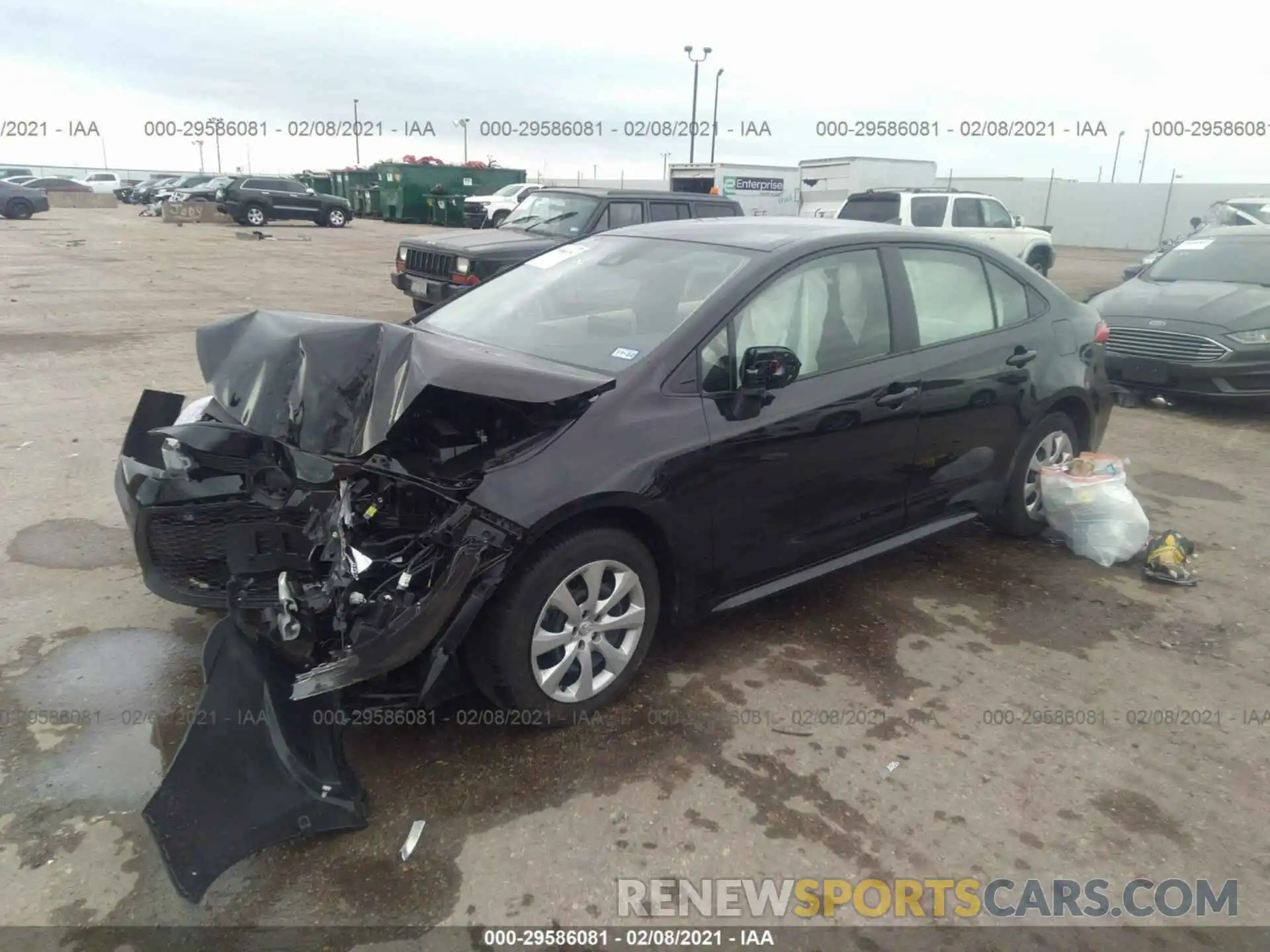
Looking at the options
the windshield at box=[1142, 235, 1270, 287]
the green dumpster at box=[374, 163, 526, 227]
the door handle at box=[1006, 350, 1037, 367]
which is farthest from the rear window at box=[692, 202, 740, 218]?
the green dumpster at box=[374, 163, 526, 227]

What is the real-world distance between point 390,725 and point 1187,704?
3.06 m

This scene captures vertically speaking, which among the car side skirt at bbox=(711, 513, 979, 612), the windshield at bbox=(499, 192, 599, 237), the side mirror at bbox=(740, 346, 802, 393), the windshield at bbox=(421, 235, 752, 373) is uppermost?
the windshield at bbox=(499, 192, 599, 237)

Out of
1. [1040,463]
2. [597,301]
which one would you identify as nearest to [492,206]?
[1040,463]

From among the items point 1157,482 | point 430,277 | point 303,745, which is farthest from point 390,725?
point 430,277

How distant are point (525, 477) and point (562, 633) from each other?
572 millimetres

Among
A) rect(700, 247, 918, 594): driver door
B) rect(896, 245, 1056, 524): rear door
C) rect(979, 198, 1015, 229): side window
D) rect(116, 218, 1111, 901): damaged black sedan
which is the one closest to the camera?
rect(116, 218, 1111, 901): damaged black sedan

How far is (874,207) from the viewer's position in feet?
50.0

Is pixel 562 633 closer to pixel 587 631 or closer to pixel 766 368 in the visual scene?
pixel 587 631

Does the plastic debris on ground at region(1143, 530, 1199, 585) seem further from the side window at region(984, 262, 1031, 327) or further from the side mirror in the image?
the side mirror

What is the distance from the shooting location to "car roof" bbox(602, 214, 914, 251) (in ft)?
12.6

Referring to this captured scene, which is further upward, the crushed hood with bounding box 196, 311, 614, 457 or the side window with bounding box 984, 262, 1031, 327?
the side window with bounding box 984, 262, 1031, 327

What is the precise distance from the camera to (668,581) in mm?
3342

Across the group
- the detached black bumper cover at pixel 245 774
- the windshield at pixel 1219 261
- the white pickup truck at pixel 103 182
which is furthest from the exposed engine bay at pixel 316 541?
the white pickup truck at pixel 103 182

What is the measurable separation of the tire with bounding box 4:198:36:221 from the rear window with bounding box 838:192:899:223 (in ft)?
109
